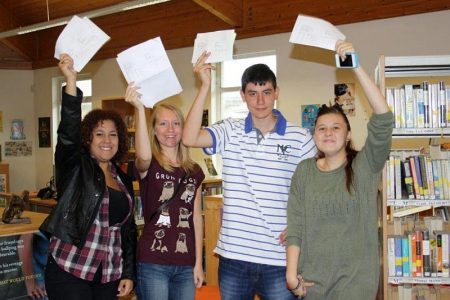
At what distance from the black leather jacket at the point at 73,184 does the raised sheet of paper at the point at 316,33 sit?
105 cm

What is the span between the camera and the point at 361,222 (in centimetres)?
192

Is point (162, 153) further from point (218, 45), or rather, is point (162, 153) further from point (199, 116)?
point (218, 45)

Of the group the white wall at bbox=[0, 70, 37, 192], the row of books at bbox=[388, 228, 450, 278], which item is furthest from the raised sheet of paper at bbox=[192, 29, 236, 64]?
the white wall at bbox=[0, 70, 37, 192]

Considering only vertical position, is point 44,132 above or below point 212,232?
above

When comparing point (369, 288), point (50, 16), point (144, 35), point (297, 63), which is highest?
point (50, 16)

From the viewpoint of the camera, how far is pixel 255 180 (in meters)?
2.17

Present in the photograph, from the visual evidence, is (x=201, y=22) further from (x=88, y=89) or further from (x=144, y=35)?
(x=88, y=89)

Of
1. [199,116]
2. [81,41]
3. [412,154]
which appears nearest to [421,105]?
[412,154]

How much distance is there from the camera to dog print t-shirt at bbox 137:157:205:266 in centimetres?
227

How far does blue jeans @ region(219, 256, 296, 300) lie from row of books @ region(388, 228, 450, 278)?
849 millimetres

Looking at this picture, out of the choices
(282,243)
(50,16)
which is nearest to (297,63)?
(282,243)

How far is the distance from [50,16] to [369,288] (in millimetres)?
8656

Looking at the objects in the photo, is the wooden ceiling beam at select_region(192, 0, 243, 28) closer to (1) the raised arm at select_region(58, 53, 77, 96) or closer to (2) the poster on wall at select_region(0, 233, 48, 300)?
(2) the poster on wall at select_region(0, 233, 48, 300)

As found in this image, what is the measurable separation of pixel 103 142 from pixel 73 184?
0.27 meters
